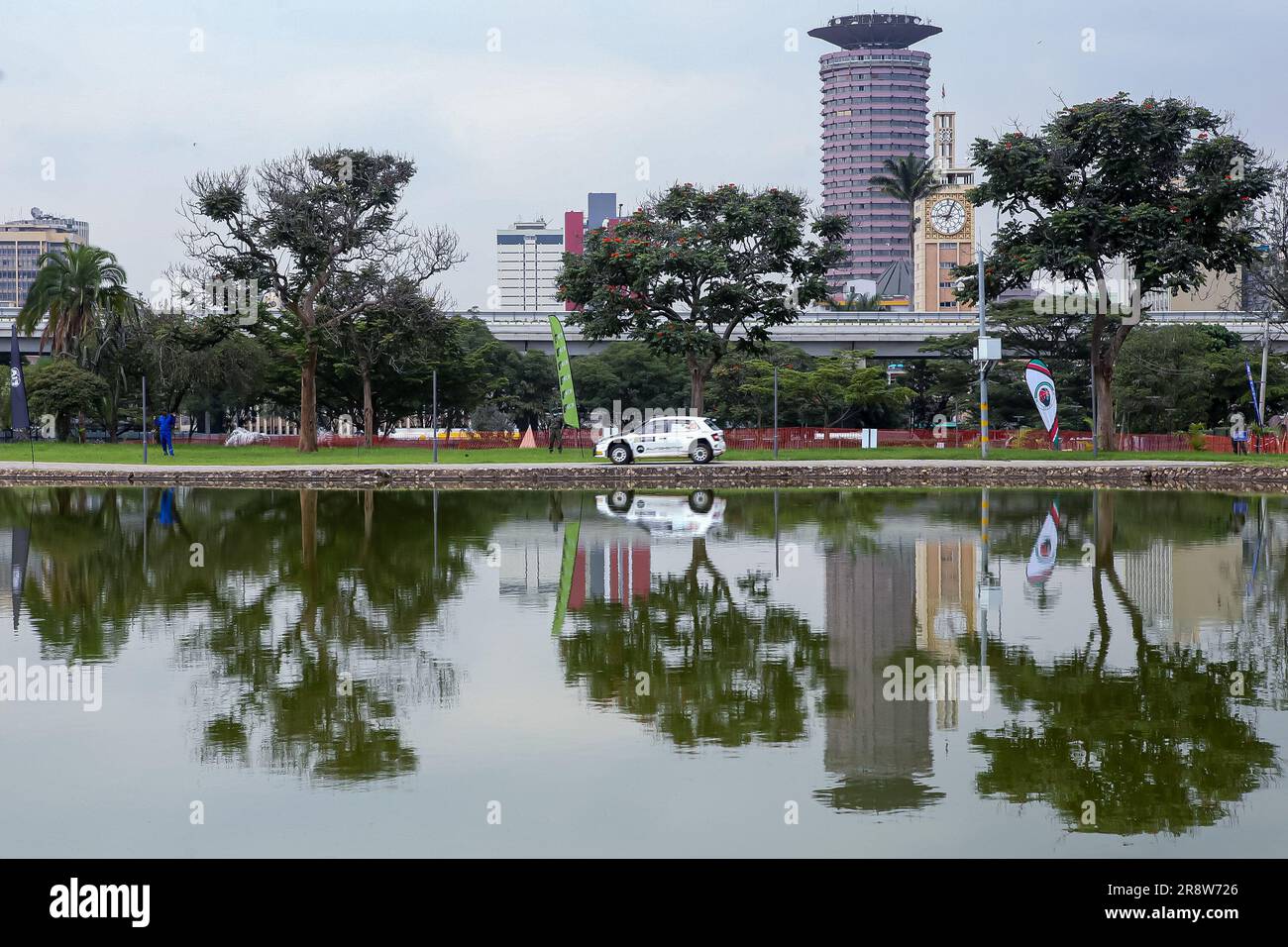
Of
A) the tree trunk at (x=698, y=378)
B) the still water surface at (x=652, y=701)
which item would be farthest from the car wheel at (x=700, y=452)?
the still water surface at (x=652, y=701)

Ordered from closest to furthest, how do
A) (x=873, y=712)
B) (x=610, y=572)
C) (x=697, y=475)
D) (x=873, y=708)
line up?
(x=873, y=712) < (x=873, y=708) < (x=610, y=572) < (x=697, y=475)

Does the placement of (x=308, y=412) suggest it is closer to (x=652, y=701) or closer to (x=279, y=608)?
(x=279, y=608)

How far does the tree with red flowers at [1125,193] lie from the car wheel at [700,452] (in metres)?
11.4

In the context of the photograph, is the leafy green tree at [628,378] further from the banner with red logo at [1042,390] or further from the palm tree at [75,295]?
the banner with red logo at [1042,390]

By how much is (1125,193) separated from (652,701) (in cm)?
3973

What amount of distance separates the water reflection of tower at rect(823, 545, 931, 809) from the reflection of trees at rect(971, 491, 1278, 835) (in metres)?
0.47

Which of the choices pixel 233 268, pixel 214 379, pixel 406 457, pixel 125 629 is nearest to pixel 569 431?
pixel 406 457

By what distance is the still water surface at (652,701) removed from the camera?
7609 millimetres

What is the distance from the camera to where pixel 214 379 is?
6744 centimetres

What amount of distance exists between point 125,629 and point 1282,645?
10.2m

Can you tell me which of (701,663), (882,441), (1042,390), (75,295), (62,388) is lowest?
(701,663)

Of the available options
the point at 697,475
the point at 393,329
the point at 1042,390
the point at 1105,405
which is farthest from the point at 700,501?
the point at 393,329

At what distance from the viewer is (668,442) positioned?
43906 mm
